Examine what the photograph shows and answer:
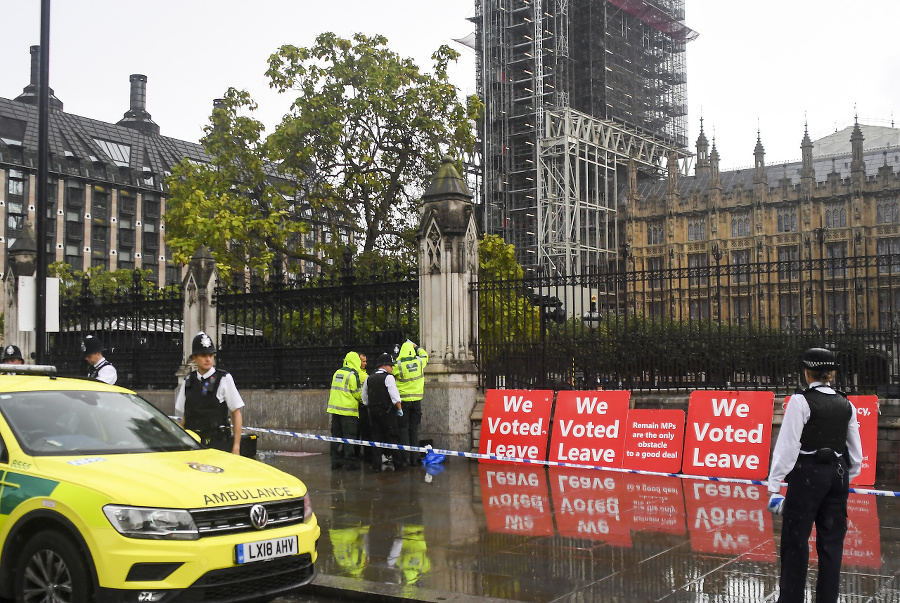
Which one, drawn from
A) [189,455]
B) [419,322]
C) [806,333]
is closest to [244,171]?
[419,322]

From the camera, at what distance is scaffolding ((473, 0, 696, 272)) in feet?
181

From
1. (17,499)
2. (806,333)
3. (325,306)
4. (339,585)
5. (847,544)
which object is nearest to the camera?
(17,499)

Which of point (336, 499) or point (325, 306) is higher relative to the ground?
point (325, 306)

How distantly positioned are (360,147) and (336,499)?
1352 cm

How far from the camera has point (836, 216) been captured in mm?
61281

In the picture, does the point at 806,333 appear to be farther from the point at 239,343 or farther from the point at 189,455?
the point at 239,343

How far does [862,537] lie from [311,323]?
383 inches

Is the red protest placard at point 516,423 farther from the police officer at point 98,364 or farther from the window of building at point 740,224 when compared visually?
the window of building at point 740,224

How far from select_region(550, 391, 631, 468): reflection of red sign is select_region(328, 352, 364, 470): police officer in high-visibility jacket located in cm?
289

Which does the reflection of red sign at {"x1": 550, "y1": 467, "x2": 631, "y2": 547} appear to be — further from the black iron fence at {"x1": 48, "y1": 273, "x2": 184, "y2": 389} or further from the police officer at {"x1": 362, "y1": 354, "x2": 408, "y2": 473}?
the black iron fence at {"x1": 48, "y1": 273, "x2": 184, "y2": 389}

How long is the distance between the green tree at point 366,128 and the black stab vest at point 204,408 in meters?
14.6

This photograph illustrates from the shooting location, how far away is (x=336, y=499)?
10008mm

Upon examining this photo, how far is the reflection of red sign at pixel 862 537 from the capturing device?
672 centimetres

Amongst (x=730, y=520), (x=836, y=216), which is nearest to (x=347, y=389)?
(x=730, y=520)
